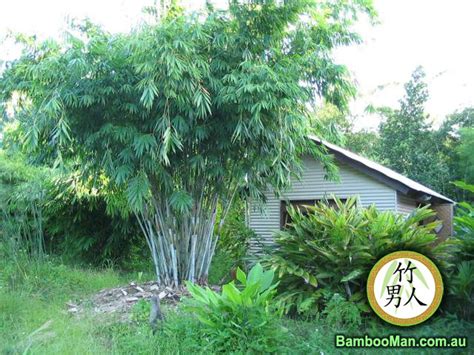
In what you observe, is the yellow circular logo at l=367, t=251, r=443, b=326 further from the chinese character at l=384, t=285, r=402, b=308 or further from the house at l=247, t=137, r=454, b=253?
the house at l=247, t=137, r=454, b=253

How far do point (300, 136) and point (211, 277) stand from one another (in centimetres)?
310

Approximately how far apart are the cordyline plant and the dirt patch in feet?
1.12

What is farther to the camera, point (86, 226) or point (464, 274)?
point (86, 226)

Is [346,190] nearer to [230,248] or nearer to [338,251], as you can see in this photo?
[230,248]

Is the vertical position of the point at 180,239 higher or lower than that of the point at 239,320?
higher

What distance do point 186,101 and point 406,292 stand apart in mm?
3414

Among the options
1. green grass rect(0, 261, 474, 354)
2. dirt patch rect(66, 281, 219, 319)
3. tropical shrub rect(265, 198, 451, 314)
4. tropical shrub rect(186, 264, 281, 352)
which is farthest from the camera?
dirt patch rect(66, 281, 219, 319)

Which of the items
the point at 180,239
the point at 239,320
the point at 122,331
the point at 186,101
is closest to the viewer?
the point at 239,320

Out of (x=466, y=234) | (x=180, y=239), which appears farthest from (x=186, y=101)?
(x=466, y=234)

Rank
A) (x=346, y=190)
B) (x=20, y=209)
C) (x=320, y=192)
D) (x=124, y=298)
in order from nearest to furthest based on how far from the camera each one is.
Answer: (x=124, y=298)
(x=20, y=209)
(x=346, y=190)
(x=320, y=192)

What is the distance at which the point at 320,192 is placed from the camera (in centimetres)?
1085

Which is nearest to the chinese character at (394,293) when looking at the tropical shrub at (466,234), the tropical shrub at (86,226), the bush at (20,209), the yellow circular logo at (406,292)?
the yellow circular logo at (406,292)

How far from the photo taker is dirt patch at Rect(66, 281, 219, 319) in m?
6.21

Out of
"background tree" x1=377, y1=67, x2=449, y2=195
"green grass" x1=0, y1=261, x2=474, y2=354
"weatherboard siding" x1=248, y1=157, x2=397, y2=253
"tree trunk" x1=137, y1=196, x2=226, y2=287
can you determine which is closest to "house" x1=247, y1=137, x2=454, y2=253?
"weatherboard siding" x1=248, y1=157, x2=397, y2=253
